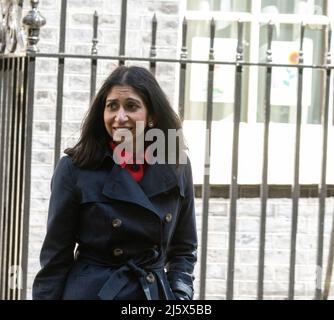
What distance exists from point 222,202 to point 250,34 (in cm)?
A: 127

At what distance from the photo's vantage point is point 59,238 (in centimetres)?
402

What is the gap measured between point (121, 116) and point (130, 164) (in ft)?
0.63

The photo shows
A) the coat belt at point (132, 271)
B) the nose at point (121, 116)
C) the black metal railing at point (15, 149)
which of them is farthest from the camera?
the black metal railing at point (15, 149)

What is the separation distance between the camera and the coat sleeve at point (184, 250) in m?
4.27

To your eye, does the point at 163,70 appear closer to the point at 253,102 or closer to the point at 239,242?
the point at 253,102

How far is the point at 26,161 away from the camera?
5.33 m

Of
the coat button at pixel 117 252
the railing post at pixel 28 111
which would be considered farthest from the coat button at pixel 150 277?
the railing post at pixel 28 111

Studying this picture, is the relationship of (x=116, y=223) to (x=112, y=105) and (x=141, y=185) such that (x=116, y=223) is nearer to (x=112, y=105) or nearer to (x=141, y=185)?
(x=141, y=185)

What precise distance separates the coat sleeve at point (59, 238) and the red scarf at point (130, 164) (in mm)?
215

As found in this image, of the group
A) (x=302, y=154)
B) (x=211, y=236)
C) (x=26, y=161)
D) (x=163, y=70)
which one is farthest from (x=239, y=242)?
(x=26, y=161)

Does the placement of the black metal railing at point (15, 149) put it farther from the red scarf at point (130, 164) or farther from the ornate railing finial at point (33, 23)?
the red scarf at point (130, 164)

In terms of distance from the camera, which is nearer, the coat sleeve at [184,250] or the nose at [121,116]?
the nose at [121,116]

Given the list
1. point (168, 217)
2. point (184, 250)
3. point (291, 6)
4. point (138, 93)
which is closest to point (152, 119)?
point (138, 93)

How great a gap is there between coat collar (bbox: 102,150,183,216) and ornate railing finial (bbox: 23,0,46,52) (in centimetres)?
128
